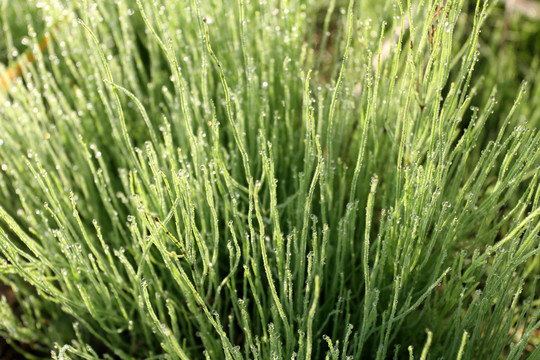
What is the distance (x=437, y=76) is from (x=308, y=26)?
580 millimetres

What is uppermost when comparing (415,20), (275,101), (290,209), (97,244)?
(415,20)

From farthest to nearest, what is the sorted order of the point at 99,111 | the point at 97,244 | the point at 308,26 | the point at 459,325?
the point at 308,26 < the point at 99,111 < the point at 97,244 < the point at 459,325

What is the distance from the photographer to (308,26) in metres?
1.35

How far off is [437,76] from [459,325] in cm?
38

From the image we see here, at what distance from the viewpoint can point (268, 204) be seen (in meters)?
0.97

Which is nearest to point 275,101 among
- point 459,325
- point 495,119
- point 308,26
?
point 308,26

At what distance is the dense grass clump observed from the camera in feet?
2.42

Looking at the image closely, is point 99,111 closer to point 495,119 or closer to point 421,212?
point 421,212

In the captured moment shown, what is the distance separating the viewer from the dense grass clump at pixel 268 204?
738 mm

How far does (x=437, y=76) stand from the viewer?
2.76 ft

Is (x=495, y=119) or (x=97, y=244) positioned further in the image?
(x=495, y=119)

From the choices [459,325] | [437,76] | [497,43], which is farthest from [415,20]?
[497,43]

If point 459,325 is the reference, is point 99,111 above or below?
above

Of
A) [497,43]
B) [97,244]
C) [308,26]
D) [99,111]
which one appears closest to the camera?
[97,244]
